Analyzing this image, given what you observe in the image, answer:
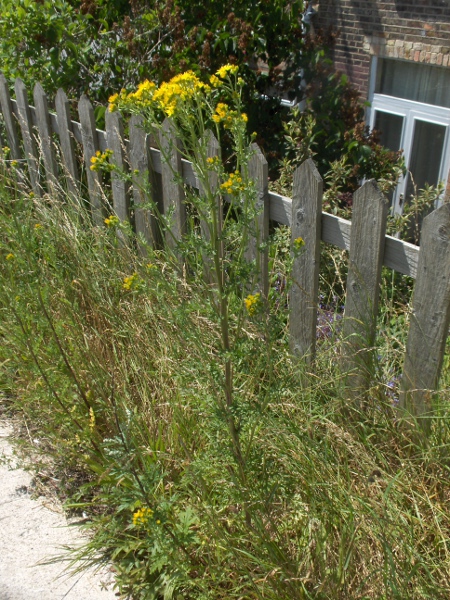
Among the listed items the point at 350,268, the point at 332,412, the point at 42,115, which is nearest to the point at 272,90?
the point at 42,115

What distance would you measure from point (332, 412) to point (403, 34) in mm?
6814

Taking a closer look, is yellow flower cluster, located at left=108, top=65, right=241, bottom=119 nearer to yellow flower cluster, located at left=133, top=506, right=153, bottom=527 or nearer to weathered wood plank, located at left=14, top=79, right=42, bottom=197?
yellow flower cluster, located at left=133, top=506, right=153, bottom=527

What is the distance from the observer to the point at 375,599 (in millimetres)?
1934

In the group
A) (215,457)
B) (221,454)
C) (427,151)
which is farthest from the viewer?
(427,151)

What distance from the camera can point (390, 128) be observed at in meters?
9.00

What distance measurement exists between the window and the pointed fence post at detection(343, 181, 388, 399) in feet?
19.4

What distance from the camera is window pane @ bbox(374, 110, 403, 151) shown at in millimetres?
8859

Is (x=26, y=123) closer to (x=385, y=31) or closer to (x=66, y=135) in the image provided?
(x=66, y=135)

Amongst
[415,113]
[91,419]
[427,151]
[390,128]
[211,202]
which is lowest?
[427,151]

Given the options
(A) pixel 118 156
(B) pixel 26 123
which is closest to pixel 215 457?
(A) pixel 118 156

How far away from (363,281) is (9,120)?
353 centimetres

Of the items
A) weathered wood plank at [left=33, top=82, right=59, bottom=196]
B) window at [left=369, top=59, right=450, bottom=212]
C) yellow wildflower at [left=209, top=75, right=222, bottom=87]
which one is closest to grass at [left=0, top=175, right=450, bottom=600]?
yellow wildflower at [left=209, top=75, right=222, bottom=87]

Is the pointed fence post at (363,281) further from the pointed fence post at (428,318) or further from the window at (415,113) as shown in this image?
the window at (415,113)

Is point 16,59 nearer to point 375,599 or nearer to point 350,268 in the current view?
point 350,268
